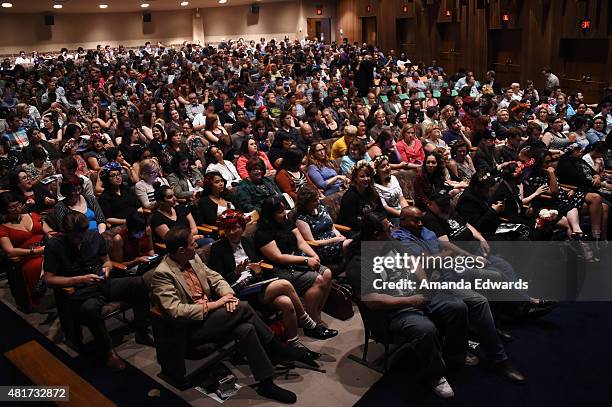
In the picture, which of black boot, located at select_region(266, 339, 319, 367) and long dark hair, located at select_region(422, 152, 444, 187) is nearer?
black boot, located at select_region(266, 339, 319, 367)

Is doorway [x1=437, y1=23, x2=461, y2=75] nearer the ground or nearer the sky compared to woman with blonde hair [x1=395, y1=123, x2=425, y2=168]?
nearer the sky

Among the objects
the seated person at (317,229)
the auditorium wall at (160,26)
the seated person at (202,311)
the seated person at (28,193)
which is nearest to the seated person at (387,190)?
the seated person at (317,229)

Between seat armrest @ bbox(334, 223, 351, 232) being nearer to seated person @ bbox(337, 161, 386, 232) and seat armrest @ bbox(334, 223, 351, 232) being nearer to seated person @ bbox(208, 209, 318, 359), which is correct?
seated person @ bbox(337, 161, 386, 232)

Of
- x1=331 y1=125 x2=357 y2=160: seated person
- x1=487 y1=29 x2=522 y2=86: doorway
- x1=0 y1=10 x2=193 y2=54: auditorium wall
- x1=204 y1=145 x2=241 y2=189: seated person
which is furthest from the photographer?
x1=0 y1=10 x2=193 y2=54: auditorium wall

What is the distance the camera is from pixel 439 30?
18906 mm

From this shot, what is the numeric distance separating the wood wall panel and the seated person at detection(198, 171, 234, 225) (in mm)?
10556

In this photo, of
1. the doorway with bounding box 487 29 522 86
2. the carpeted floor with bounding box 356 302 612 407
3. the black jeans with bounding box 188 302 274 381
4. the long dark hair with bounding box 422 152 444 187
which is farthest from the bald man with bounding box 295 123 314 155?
the doorway with bounding box 487 29 522 86

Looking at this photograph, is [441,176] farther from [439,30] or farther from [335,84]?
[439,30]

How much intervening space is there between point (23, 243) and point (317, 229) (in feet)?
7.94

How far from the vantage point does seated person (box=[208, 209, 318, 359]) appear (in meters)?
3.87

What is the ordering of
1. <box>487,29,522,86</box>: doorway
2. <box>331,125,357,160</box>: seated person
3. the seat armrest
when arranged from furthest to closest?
1. <box>487,29,522,86</box>: doorway
2. <box>331,125,357,160</box>: seated person
3. the seat armrest

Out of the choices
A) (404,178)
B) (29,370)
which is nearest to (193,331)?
(29,370)

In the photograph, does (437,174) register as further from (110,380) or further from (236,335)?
(110,380)

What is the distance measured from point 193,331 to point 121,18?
2447 centimetres
